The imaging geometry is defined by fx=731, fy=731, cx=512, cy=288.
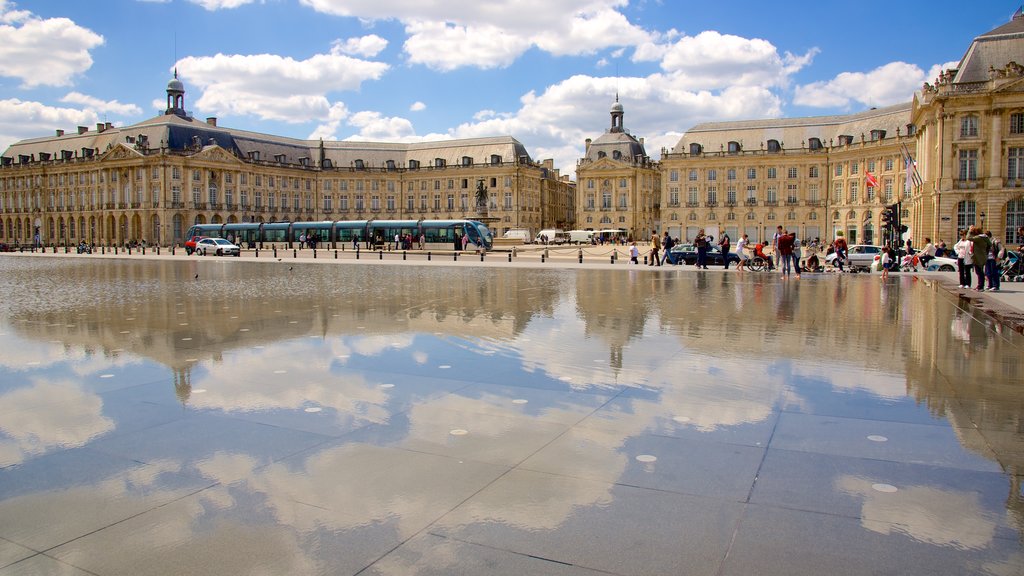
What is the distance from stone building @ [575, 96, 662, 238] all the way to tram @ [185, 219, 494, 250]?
114 feet

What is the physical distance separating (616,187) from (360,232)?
42.0 metres

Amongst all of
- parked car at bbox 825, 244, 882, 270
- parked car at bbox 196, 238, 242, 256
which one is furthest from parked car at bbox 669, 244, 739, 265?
parked car at bbox 196, 238, 242, 256

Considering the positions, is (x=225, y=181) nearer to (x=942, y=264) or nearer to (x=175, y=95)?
(x=175, y=95)

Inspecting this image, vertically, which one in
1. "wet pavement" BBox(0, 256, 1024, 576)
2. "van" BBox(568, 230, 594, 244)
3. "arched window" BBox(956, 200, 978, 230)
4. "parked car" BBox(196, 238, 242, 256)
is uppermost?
"arched window" BBox(956, 200, 978, 230)

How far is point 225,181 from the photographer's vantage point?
9288cm

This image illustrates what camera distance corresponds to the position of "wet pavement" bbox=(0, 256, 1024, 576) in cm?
374

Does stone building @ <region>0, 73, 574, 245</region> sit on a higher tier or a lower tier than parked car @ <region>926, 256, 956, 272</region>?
higher

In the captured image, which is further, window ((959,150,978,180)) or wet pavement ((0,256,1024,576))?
window ((959,150,978,180))

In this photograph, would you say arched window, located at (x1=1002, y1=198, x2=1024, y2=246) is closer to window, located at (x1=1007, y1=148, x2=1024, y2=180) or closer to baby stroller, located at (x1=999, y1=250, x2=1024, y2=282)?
window, located at (x1=1007, y1=148, x2=1024, y2=180)

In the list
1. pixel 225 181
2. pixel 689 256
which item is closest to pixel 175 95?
pixel 225 181

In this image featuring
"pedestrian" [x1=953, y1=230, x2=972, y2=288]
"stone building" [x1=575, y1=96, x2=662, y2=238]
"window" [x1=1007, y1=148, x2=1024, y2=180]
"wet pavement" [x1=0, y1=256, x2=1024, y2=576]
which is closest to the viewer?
"wet pavement" [x1=0, y1=256, x2=1024, y2=576]

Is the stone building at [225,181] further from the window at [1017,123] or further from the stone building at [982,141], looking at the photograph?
the window at [1017,123]

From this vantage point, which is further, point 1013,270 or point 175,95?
point 175,95

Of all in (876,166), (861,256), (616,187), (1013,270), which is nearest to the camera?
(1013,270)
